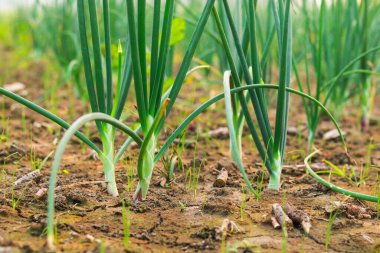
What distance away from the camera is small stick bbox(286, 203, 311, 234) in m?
1.32

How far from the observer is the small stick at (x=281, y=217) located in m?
1.33

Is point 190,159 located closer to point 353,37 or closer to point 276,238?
point 276,238

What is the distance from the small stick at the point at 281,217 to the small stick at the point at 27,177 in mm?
704

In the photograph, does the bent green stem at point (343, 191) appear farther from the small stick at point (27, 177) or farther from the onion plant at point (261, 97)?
the small stick at point (27, 177)

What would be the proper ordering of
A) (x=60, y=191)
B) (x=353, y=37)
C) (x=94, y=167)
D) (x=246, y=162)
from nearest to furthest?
(x=60, y=191) < (x=94, y=167) < (x=246, y=162) < (x=353, y=37)

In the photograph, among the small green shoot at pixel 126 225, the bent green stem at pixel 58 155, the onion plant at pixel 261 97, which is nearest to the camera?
the bent green stem at pixel 58 155

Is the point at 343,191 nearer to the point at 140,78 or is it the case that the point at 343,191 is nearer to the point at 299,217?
the point at 299,217

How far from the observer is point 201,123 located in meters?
2.57

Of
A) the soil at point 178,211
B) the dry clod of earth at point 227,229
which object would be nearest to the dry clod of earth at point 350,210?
the soil at point 178,211

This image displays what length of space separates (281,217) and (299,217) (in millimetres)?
50

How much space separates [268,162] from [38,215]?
0.66m

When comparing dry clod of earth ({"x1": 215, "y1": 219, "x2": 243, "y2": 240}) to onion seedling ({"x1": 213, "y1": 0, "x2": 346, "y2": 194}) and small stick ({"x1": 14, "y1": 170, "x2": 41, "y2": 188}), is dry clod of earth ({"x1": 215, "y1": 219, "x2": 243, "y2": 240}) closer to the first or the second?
→ onion seedling ({"x1": 213, "y1": 0, "x2": 346, "y2": 194})

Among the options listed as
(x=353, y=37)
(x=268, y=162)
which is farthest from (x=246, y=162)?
(x=353, y=37)

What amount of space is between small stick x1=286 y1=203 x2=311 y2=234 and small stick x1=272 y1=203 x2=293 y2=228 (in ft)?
0.05
